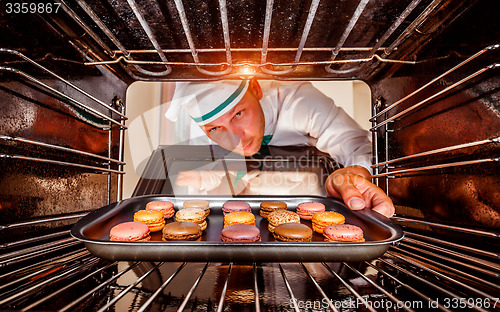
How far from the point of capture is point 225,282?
0.59 metres

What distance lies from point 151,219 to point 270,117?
1191 millimetres

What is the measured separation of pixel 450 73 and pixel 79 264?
3.80ft

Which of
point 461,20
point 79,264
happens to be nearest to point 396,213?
point 461,20

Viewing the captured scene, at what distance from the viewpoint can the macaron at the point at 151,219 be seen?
101cm

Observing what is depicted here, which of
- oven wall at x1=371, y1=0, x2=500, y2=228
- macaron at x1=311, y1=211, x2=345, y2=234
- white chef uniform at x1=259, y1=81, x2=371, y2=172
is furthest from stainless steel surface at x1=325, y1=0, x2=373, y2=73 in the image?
white chef uniform at x1=259, y1=81, x2=371, y2=172

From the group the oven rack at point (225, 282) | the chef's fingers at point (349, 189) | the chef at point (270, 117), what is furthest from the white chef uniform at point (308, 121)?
the oven rack at point (225, 282)

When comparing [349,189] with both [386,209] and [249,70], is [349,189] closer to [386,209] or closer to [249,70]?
[386,209]

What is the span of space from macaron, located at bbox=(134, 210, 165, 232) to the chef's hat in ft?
2.66

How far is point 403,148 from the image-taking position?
3.17 ft

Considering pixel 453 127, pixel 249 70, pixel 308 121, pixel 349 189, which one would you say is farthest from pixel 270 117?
pixel 453 127

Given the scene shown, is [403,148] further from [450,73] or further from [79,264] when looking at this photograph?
[79,264]

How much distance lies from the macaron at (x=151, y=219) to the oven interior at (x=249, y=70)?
0.16 m

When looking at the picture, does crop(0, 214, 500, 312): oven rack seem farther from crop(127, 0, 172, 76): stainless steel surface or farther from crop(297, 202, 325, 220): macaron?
crop(127, 0, 172, 76): stainless steel surface

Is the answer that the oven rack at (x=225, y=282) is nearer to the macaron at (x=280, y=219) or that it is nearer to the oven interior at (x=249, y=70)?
the oven interior at (x=249, y=70)
